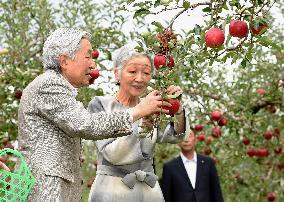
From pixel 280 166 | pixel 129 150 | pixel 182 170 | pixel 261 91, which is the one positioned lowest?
pixel 129 150

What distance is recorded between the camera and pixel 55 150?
2.98 metres

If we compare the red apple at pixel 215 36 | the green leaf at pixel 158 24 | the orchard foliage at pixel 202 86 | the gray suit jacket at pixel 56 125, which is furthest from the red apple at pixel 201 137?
the gray suit jacket at pixel 56 125

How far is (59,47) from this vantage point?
312 centimetres

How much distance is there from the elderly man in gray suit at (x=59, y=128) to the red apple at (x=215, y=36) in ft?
1.15

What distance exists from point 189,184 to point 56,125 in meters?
3.03

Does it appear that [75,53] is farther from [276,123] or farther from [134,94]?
[276,123]

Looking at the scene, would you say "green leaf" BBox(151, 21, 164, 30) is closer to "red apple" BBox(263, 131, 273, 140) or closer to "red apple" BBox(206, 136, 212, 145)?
→ "red apple" BBox(263, 131, 273, 140)

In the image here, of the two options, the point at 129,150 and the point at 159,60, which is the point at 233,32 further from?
the point at 129,150

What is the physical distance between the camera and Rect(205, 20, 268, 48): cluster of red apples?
3098 mm

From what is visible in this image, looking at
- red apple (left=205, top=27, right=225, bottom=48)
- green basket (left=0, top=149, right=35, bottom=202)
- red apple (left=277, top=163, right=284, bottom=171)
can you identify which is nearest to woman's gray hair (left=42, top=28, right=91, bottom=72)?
green basket (left=0, top=149, right=35, bottom=202)

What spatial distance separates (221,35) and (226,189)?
7.25 metres

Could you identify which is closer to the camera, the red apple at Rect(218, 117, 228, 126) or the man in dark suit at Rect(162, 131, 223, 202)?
the man in dark suit at Rect(162, 131, 223, 202)

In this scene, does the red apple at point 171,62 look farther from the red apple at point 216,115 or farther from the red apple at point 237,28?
the red apple at point 216,115

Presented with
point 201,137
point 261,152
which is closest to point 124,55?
point 201,137
